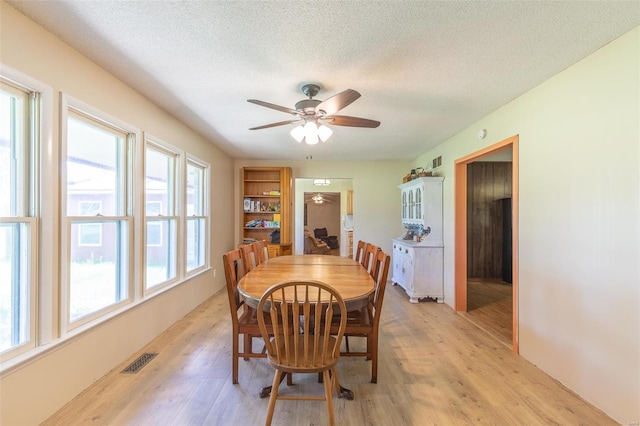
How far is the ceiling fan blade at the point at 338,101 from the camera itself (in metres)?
1.95

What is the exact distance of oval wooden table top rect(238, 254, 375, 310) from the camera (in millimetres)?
1879

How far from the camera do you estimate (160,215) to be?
314 cm

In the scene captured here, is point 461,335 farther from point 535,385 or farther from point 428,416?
point 428,416

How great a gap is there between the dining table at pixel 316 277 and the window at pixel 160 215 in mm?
1189

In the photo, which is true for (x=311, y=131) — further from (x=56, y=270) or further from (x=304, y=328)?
(x=56, y=270)

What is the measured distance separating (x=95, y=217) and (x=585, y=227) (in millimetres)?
3522

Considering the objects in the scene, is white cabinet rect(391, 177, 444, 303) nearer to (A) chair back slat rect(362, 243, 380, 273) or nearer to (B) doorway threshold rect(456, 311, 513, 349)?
(B) doorway threshold rect(456, 311, 513, 349)

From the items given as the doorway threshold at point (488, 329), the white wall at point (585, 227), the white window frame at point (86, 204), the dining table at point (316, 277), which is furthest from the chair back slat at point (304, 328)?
the doorway threshold at point (488, 329)

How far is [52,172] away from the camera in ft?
5.87

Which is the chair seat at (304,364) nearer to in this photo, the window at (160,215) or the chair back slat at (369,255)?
the chair back slat at (369,255)

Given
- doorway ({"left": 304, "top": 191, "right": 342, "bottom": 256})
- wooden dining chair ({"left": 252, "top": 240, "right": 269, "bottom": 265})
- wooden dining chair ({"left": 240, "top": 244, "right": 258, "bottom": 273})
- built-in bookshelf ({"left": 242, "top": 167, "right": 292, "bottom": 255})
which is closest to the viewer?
wooden dining chair ({"left": 240, "top": 244, "right": 258, "bottom": 273})

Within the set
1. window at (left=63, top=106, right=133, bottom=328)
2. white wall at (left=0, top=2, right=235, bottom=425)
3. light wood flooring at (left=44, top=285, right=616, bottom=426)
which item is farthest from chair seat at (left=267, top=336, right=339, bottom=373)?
window at (left=63, top=106, right=133, bottom=328)

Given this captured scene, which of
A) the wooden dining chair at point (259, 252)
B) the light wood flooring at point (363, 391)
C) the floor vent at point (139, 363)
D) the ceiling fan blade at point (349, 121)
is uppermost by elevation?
the ceiling fan blade at point (349, 121)

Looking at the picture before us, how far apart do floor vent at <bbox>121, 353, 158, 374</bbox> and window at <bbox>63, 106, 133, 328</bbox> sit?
0.50m
